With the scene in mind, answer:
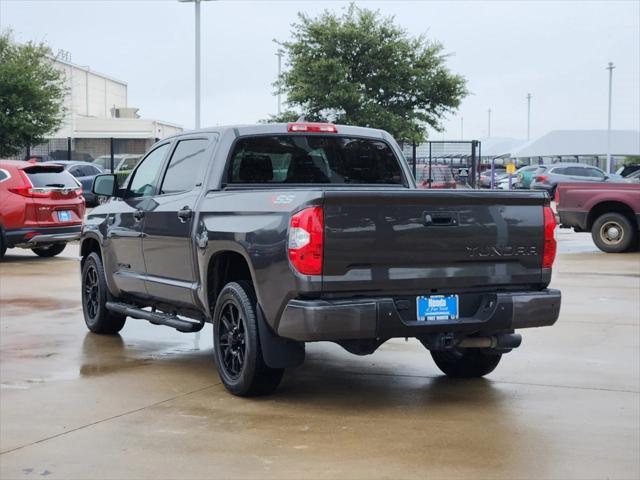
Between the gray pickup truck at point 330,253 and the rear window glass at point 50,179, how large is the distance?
8926 mm

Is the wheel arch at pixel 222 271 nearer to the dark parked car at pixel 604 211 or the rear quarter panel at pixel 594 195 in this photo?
the dark parked car at pixel 604 211

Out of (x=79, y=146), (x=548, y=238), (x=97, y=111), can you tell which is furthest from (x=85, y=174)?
(x=97, y=111)

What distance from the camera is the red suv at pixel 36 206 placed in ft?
54.6

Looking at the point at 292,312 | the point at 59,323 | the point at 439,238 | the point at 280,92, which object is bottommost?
the point at 59,323

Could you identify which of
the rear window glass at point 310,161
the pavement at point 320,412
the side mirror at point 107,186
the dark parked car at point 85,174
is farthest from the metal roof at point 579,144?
the rear window glass at point 310,161

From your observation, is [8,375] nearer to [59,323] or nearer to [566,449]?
[59,323]

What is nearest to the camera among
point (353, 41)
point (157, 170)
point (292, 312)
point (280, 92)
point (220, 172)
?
point (292, 312)

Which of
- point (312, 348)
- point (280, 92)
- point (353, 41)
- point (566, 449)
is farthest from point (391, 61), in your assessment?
point (566, 449)

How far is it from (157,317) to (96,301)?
163 cm

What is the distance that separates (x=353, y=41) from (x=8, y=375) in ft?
128

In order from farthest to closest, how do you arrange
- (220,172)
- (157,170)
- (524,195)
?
(157,170), (220,172), (524,195)

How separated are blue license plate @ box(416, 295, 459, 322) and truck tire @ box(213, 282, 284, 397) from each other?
1.07 metres

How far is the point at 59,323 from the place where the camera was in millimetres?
10641

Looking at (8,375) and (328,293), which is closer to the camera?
(328,293)
